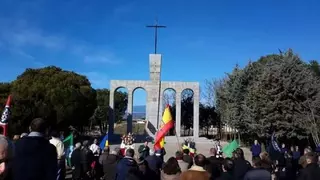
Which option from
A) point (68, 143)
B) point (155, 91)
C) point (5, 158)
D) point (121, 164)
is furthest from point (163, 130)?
point (155, 91)

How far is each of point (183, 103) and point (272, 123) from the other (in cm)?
2665

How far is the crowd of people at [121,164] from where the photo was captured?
4.89m

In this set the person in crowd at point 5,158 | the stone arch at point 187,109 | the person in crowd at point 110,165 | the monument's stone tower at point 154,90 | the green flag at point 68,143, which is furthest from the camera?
the stone arch at point 187,109

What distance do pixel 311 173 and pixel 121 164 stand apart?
3811 mm

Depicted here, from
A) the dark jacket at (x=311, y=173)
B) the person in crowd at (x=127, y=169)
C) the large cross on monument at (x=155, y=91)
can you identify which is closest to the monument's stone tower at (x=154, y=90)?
the large cross on monument at (x=155, y=91)

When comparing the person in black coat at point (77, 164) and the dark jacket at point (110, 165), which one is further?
the person in black coat at point (77, 164)

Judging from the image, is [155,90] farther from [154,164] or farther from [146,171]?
[146,171]

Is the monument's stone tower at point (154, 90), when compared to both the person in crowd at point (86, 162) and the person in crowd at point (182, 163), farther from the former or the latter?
the person in crowd at point (182, 163)

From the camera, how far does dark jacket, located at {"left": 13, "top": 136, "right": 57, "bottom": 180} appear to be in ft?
16.0

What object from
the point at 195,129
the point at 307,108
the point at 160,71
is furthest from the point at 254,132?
the point at 160,71

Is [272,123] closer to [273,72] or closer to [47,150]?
[273,72]

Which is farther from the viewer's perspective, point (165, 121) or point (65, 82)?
point (65, 82)

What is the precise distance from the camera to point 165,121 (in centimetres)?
1512

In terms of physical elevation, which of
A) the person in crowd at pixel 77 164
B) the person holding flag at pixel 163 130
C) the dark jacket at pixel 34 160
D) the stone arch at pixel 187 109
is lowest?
the person in crowd at pixel 77 164
